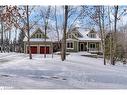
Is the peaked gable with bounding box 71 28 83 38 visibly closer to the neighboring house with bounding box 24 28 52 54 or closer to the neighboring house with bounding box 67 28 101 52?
the neighboring house with bounding box 67 28 101 52

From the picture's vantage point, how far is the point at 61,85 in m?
4.32

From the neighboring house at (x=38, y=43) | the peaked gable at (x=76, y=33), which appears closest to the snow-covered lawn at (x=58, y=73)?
the neighboring house at (x=38, y=43)

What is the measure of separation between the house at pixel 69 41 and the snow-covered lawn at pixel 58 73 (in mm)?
88

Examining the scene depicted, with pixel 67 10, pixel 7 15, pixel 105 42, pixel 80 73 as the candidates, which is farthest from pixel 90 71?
pixel 7 15

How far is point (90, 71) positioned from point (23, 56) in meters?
0.86

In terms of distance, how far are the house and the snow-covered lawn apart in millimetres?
88

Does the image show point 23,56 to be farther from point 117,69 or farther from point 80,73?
point 117,69

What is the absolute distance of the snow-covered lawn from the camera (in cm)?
433

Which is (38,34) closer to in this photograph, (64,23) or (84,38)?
(64,23)

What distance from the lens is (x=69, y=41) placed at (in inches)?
183

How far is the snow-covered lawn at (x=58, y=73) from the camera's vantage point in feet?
14.2

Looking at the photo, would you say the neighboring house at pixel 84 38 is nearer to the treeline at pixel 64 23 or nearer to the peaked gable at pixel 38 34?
the treeline at pixel 64 23
